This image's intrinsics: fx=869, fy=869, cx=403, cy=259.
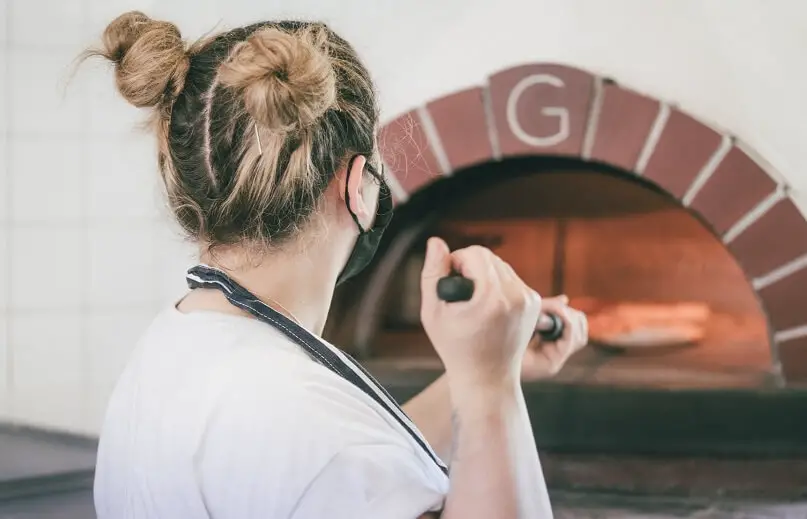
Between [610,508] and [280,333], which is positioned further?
[610,508]

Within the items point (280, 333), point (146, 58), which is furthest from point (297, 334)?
point (146, 58)

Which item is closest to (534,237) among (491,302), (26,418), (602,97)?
(602,97)

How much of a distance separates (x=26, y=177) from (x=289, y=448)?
773mm

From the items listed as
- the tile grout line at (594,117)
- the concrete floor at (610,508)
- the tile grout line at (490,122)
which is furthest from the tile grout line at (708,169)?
the concrete floor at (610,508)

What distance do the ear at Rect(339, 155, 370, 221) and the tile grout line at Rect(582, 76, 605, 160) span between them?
57 centimetres

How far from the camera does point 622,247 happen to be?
1258 mm

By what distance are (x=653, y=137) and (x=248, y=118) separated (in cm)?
70

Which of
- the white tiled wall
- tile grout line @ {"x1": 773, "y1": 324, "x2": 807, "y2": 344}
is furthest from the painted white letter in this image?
the white tiled wall

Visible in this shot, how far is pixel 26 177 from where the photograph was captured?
1.15 metres

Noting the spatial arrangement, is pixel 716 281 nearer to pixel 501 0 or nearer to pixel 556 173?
pixel 556 173

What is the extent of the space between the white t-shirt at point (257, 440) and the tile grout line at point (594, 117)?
26.8 inches

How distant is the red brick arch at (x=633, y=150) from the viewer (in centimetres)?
113

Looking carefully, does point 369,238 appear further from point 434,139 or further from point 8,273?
point 8,273

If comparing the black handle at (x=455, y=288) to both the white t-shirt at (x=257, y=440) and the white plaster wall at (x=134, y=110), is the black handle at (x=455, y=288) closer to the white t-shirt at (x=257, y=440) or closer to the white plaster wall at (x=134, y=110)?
the white t-shirt at (x=257, y=440)
